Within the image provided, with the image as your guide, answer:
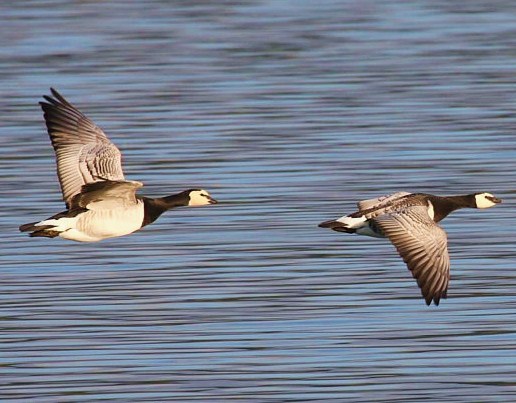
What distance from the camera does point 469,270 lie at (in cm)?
1719

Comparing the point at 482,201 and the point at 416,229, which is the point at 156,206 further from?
the point at 482,201

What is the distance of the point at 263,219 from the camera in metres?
19.3

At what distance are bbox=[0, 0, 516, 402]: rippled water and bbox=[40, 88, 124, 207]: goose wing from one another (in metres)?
1.38

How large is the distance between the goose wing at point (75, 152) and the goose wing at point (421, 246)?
2.45 metres

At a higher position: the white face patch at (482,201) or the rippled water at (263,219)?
the white face patch at (482,201)

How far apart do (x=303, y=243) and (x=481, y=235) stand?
6.29 feet

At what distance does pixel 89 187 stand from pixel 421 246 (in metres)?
3.08

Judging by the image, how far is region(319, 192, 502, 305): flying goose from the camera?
13609mm

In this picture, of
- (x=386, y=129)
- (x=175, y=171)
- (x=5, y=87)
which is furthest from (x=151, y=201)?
(x=5, y=87)

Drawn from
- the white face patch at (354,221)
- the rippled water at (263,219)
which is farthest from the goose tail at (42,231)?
the white face patch at (354,221)

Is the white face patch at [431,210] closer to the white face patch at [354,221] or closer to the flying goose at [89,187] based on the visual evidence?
the white face patch at [354,221]

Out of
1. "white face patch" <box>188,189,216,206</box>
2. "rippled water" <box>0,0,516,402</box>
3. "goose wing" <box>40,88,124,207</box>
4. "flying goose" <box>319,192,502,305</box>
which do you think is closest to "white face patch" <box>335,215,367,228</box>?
"flying goose" <box>319,192,502,305</box>

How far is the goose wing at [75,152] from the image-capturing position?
50.0ft

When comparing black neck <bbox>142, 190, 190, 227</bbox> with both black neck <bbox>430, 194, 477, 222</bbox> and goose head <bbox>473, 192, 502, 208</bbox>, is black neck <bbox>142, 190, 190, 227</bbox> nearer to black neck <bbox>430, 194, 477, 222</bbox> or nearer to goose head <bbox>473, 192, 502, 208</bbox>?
black neck <bbox>430, 194, 477, 222</bbox>
